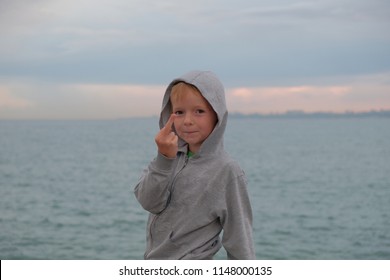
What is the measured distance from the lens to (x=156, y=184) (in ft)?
8.53

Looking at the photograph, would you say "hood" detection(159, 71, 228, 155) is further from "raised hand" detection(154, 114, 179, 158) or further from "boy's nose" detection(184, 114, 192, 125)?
"raised hand" detection(154, 114, 179, 158)

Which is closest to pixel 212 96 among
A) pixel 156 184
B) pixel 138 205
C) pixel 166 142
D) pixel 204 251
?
pixel 166 142

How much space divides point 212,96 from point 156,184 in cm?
48

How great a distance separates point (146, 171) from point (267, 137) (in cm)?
7049

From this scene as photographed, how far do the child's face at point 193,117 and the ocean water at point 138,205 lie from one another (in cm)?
1685

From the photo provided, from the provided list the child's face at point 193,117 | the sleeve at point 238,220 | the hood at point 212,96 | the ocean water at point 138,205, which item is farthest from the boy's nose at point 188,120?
the ocean water at point 138,205

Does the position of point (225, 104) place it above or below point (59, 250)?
above

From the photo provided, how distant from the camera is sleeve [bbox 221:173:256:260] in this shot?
2662mm

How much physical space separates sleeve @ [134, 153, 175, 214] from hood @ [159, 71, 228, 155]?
20cm

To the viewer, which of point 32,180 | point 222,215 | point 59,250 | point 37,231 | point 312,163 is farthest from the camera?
point 312,163

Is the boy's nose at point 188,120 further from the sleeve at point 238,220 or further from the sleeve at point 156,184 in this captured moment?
the sleeve at point 238,220

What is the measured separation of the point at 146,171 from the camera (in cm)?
269

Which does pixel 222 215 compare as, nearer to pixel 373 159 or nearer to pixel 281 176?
pixel 281 176
